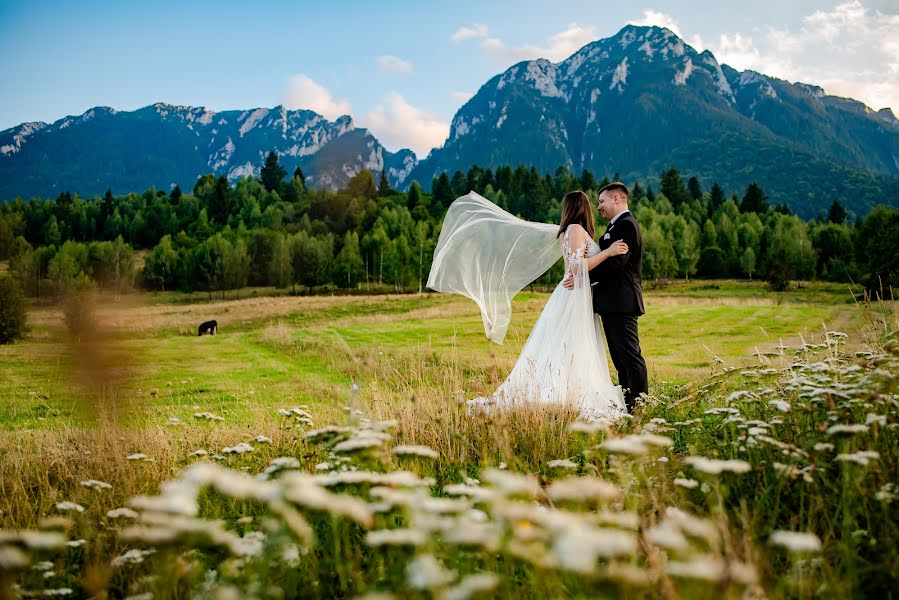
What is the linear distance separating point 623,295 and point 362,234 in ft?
303

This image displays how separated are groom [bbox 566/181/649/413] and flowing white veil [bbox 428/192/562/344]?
1.70 m

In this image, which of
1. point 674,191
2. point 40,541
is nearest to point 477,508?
point 40,541

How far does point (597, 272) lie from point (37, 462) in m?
6.81

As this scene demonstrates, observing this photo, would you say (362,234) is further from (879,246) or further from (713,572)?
(713,572)

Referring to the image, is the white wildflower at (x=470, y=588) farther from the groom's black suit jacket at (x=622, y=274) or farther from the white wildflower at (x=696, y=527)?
the groom's black suit jacket at (x=622, y=274)

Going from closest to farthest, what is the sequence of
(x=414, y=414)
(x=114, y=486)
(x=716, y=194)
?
(x=114, y=486), (x=414, y=414), (x=716, y=194)

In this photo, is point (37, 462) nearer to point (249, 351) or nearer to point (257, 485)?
point (257, 485)

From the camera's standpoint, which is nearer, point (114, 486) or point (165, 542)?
point (165, 542)

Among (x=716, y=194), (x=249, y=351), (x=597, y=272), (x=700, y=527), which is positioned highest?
(x=716, y=194)

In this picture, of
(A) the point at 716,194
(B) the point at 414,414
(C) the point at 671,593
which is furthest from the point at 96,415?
(A) the point at 716,194

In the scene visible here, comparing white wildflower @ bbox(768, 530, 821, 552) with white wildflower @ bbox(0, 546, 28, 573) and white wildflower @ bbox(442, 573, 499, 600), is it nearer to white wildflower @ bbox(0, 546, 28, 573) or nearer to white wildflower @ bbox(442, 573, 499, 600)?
white wildflower @ bbox(442, 573, 499, 600)

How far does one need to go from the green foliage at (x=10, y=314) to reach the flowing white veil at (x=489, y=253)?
A: 27.7 m

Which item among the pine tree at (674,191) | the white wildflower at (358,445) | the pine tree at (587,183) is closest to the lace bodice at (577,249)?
the white wildflower at (358,445)

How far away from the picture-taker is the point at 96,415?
5.52 m
